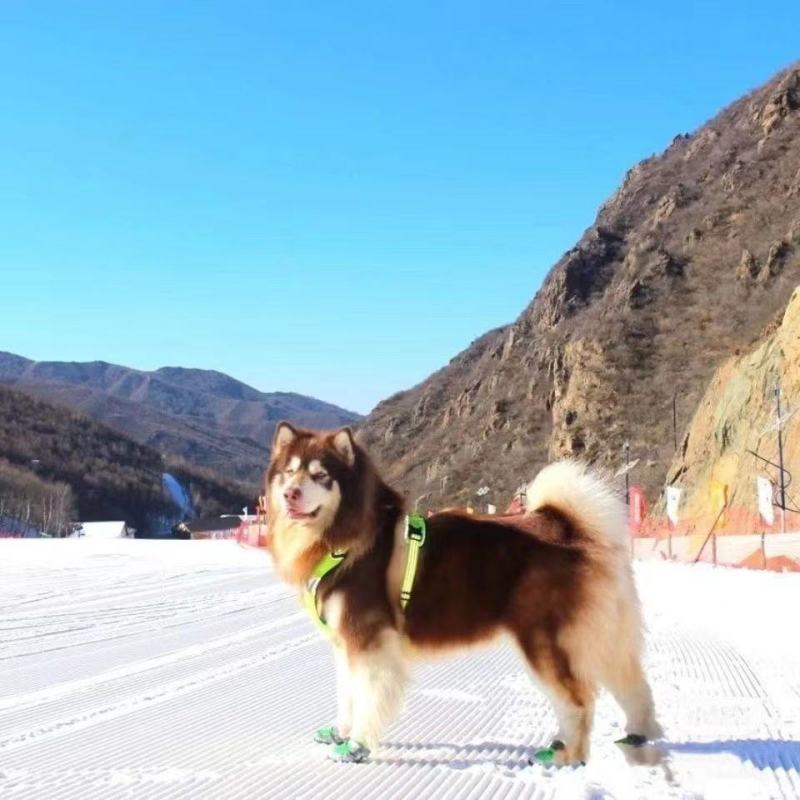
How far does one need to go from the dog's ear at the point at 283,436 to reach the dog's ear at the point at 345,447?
243mm

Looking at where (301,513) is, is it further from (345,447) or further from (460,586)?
(460,586)

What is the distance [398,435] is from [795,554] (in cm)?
10288

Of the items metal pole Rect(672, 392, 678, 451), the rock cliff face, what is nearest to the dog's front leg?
the rock cliff face

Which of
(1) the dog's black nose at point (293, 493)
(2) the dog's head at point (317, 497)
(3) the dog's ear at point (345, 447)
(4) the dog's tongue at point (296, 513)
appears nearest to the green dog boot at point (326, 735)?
(2) the dog's head at point (317, 497)

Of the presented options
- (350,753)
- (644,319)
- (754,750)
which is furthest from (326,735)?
(644,319)

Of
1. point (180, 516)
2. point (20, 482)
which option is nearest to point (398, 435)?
point (20, 482)

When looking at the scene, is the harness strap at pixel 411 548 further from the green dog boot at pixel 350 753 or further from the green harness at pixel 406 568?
the green dog boot at pixel 350 753

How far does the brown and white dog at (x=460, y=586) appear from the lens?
15.6ft

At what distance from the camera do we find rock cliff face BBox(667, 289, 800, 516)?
3195 cm

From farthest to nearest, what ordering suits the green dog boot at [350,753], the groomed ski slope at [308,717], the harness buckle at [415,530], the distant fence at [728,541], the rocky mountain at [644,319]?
the rocky mountain at [644,319] < the distant fence at [728,541] < the harness buckle at [415,530] < the green dog boot at [350,753] < the groomed ski slope at [308,717]

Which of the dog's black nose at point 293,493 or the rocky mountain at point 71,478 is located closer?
the dog's black nose at point 293,493

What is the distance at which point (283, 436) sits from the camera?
17.1ft

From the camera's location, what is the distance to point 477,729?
18.2 feet

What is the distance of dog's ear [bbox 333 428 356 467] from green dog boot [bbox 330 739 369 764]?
1437 millimetres
